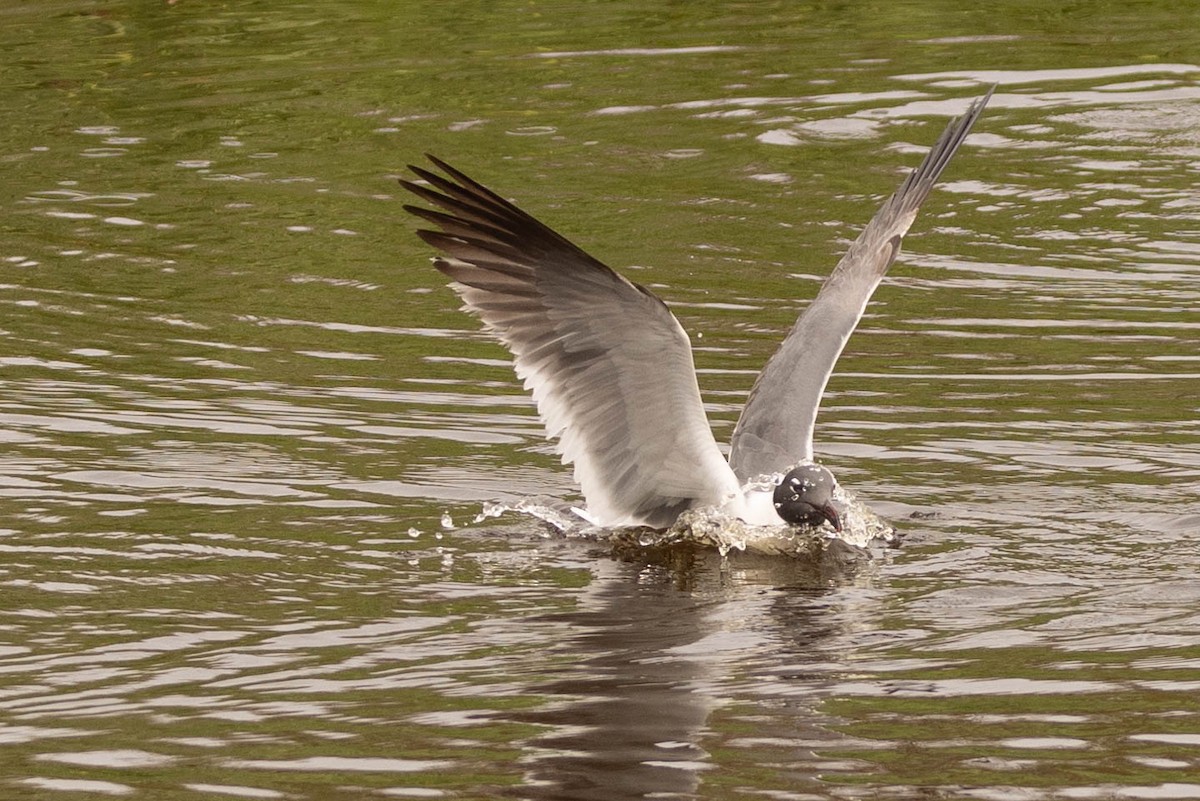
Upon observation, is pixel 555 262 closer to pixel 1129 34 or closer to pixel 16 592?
pixel 16 592

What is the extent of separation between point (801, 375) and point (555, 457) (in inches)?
48.0

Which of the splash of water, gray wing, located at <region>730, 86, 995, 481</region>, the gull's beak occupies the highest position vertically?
gray wing, located at <region>730, 86, 995, 481</region>

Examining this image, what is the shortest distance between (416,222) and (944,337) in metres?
3.92

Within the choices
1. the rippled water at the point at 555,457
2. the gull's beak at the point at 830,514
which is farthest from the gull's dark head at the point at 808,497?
the rippled water at the point at 555,457

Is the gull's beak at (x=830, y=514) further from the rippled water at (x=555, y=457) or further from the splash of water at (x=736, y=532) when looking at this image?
the rippled water at (x=555, y=457)

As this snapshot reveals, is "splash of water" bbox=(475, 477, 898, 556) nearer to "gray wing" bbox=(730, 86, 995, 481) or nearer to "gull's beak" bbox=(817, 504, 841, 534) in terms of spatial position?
"gull's beak" bbox=(817, 504, 841, 534)

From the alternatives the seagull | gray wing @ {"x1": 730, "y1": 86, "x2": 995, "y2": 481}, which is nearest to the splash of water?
the seagull

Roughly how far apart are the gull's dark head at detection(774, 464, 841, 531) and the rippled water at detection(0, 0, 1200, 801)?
19cm

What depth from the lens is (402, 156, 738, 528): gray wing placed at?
778cm

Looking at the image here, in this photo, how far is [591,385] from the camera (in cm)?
799

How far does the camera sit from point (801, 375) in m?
8.55

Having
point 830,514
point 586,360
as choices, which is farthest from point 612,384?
point 830,514

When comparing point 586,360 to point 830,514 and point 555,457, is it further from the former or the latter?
point 555,457

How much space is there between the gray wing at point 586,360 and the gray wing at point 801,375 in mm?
377
